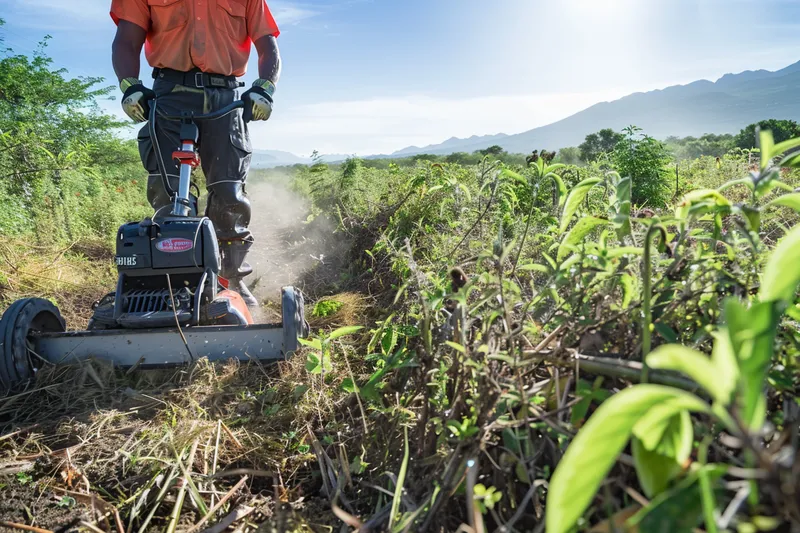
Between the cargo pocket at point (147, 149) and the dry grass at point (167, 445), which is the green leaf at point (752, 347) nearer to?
the dry grass at point (167, 445)

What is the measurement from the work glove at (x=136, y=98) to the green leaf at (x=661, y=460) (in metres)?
3.17

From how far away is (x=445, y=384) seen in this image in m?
1.42

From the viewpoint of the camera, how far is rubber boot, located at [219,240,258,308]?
3675mm

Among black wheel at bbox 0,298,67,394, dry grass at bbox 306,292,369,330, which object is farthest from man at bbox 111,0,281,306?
black wheel at bbox 0,298,67,394

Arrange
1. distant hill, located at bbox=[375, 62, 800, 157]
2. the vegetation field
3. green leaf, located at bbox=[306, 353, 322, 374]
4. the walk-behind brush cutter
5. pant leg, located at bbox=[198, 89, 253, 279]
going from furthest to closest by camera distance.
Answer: distant hill, located at bbox=[375, 62, 800, 157]
pant leg, located at bbox=[198, 89, 253, 279]
the walk-behind brush cutter
green leaf, located at bbox=[306, 353, 322, 374]
the vegetation field

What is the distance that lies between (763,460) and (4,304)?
4.51 metres

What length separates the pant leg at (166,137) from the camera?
3.28 meters

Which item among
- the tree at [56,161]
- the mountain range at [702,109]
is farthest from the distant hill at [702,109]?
the tree at [56,161]

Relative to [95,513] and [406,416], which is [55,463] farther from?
[406,416]

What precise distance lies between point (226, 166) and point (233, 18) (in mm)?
969

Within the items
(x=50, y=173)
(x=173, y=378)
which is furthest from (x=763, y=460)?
(x=50, y=173)

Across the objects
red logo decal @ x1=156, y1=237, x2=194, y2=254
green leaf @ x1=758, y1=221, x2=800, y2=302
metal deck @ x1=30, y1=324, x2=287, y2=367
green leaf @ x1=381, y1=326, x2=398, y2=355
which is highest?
green leaf @ x1=758, y1=221, x2=800, y2=302

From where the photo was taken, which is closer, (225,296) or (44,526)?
(44,526)

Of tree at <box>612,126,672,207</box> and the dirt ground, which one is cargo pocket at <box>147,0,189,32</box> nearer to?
the dirt ground
